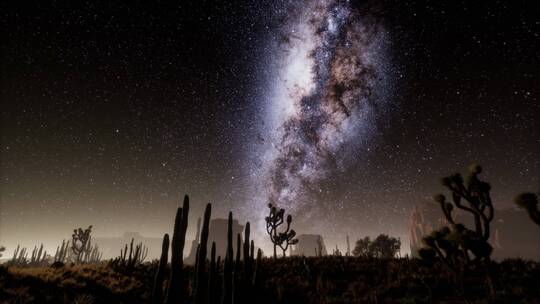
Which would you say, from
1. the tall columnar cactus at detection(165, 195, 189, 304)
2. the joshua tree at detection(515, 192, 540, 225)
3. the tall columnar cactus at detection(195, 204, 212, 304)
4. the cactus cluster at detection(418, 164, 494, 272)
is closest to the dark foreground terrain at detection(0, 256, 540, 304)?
the cactus cluster at detection(418, 164, 494, 272)

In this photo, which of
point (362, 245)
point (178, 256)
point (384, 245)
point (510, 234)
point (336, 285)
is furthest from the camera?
point (510, 234)

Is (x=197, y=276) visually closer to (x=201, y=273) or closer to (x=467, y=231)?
(x=201, y=273)

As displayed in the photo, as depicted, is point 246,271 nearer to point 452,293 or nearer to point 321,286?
point 321,286

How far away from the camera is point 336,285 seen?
43.9 feet

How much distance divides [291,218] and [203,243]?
52.6ft

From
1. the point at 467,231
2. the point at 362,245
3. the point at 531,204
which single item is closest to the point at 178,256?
the point at 467,231

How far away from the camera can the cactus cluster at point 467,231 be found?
317 inches

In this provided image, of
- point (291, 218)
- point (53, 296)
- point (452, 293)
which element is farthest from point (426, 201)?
point (53, 296)

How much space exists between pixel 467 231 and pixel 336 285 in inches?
274

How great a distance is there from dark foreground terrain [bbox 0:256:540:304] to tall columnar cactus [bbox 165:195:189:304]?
3319 millimetres

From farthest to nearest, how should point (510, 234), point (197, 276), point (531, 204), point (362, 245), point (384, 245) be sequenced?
point (510, 234) < point (362, 245) < point (384, 245) < point (197, 276) < point (531, 204)

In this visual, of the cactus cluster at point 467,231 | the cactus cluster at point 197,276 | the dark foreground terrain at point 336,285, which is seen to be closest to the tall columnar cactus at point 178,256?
the cactus cluster at point 197,276

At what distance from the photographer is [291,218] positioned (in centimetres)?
2358

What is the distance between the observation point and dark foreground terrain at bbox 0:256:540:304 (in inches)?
403
